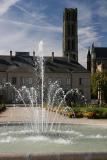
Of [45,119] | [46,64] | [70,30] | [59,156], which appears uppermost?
[70,30]

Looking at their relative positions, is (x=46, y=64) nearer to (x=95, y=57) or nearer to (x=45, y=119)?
(x=95, y=57)

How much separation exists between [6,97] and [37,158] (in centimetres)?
6833

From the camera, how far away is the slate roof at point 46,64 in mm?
78750

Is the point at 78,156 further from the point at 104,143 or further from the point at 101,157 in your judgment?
the point at 104,143

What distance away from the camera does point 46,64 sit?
7988 centimetres

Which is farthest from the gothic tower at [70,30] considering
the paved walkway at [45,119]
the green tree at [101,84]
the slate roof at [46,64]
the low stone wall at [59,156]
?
the low stone wall at [59,156]

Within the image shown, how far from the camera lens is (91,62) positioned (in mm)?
120938

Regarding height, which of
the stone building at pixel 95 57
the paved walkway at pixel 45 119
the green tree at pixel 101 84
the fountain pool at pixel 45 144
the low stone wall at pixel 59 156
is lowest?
the fountain pool at pixel 45 144

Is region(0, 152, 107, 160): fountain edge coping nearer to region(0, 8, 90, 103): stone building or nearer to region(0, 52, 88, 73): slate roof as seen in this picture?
region(0, 8, 90, 103): stone building

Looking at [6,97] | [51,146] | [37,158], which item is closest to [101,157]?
[37,158]

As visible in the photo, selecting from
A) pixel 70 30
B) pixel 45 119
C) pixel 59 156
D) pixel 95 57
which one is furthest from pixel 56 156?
pixel 70 30

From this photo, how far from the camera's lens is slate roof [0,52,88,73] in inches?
3100

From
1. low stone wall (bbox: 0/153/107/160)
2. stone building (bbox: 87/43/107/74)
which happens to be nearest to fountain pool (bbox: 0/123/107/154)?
low stone wall (bbox: 0/153/107/160)

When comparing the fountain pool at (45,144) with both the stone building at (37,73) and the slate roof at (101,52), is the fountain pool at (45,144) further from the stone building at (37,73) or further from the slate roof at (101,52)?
the slate roof at (101,52)
